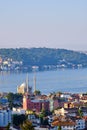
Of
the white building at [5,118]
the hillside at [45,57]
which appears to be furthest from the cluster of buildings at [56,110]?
the hillside at [45,57]

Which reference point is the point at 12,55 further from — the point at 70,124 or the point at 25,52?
the point at 70,124

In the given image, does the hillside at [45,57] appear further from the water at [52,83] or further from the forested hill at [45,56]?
the water at [52,83]

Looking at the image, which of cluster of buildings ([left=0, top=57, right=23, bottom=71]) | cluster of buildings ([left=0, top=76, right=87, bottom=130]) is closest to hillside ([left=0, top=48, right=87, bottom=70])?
cluster of buildings ([left=0, top=57, right=23, bottom=71])

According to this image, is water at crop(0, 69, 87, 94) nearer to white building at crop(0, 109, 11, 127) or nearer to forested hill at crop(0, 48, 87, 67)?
forested hill at crop(0, 48, 87, 67)

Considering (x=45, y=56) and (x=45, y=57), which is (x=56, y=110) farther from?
(x=45, y=56)

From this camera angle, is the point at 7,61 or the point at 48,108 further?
the point at 7,61

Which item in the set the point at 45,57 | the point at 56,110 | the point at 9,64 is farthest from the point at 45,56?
the point at 56,110

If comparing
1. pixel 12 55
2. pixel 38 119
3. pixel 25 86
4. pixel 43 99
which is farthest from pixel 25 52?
pixel 38 119

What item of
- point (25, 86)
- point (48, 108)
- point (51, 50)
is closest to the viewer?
point (48, 108)
